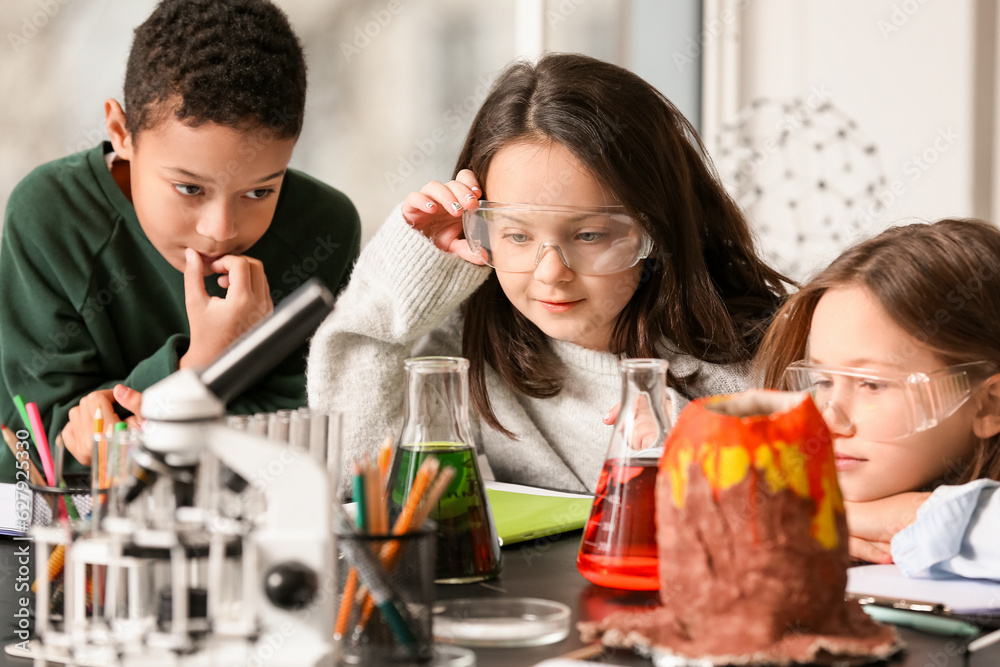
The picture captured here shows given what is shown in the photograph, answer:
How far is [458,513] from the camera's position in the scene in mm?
831

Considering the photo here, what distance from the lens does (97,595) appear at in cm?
59

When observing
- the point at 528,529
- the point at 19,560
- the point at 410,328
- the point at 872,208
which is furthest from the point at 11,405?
the point at 872,208

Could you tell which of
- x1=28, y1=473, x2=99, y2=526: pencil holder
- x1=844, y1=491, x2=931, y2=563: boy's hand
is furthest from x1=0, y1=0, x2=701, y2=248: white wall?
x1=844, y1=491, x2=931, y2=563: boy's hand

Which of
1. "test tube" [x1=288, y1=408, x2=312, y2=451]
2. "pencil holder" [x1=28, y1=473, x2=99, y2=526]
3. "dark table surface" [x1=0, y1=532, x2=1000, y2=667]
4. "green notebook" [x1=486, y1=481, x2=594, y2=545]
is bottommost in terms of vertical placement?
"dark table surface" [x1=0, y1=532, x2=1000, y2=667]

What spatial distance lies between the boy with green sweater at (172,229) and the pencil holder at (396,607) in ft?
2.41

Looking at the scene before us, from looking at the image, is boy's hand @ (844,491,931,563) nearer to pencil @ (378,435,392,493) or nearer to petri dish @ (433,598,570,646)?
petri dish @ (433,598,570,646)

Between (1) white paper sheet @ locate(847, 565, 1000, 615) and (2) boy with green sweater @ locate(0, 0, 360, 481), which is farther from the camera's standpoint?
(2) boy with green sweater @ locate(0, 0, 360, 481)

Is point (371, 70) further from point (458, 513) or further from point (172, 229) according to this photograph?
point (458, 513)

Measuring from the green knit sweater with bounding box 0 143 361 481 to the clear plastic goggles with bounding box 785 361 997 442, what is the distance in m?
0.96

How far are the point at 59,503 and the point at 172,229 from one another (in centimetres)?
84

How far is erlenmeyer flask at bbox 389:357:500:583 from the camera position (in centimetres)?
82

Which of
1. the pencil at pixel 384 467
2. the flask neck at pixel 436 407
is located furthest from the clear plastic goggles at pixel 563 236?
the pencil at pixel 384 467

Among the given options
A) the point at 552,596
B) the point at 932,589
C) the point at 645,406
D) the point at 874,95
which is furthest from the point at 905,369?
the point at 874,95

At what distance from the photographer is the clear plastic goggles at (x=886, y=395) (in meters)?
0.96
